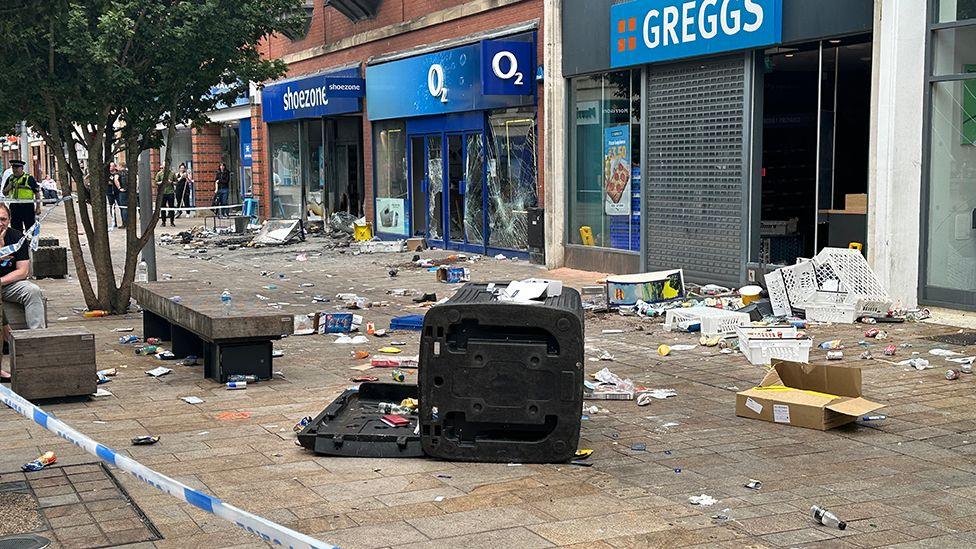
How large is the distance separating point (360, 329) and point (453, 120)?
10.2 meters

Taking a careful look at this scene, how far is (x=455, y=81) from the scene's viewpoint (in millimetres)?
20609

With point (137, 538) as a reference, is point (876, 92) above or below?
above

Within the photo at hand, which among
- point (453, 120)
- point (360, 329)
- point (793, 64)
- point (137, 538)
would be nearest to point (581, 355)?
point (137, 538)

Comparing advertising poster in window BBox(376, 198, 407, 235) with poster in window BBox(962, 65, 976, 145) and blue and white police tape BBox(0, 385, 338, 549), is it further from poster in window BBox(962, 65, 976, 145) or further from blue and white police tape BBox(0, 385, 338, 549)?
blue and white police tape BBox(0, 385, 338, 549)

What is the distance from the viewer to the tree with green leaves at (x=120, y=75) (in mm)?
12289

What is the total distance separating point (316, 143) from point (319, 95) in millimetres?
3108

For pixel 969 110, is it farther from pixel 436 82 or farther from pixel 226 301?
pixel 436 82

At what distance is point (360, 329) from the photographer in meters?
12.2

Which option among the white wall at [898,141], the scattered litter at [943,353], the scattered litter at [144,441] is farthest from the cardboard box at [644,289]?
the scattered litter at [144,441]

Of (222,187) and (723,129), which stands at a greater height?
(723,129)

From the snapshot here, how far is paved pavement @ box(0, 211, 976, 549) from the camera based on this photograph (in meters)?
5.29

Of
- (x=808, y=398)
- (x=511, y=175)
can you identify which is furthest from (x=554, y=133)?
(x=808, y=398)

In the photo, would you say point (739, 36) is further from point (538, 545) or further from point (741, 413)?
point (538, 545)

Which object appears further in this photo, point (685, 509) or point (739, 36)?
point (739, 36)
